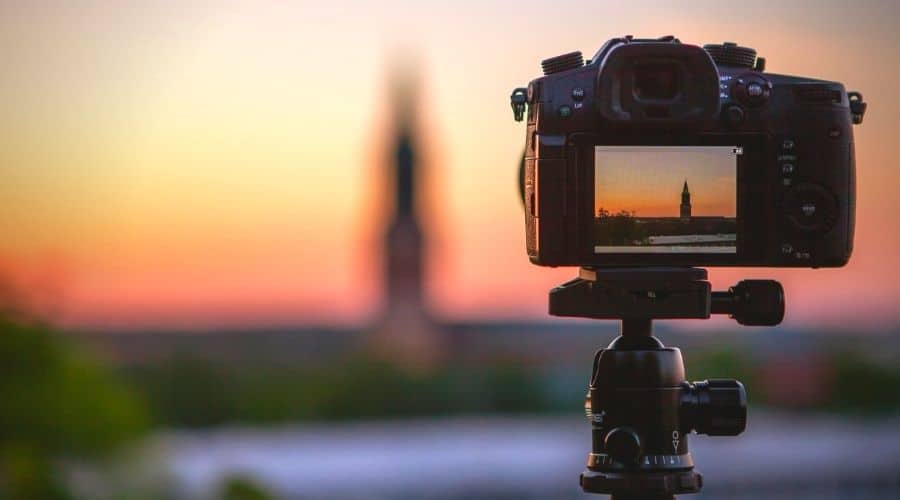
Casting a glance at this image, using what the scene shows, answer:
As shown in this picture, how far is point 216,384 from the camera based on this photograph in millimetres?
80500

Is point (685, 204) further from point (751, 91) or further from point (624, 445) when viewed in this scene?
point (624, 445)

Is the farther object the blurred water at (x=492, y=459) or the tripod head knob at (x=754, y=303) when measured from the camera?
the blurred water at (x=492, y=459)

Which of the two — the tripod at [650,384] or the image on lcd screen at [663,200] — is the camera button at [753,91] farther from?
the tripod at [650,384]

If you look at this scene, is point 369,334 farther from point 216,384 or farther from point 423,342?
point 216,384

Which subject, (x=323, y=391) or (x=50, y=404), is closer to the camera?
(x=50, y=404)

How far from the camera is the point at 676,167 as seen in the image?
4.04 m

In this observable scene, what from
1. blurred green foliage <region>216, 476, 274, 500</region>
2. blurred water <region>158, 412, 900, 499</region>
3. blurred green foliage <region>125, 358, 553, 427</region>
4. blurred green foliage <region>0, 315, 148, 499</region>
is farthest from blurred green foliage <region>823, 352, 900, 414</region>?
blurred green foliage <region>216, 476, 274, 500</region>

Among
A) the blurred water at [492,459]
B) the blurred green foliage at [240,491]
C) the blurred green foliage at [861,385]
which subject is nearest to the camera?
the blurred green foliage at [240,491]

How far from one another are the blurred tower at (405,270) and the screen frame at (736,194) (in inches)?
3867

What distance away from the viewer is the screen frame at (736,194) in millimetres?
4047

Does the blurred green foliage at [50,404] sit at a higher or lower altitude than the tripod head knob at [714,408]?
lower

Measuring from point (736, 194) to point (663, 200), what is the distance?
18cm

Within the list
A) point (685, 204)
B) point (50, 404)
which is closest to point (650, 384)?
point (685, 204)

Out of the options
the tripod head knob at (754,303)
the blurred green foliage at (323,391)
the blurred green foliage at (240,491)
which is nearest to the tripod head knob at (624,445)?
the tripod head knob at (754,303)
